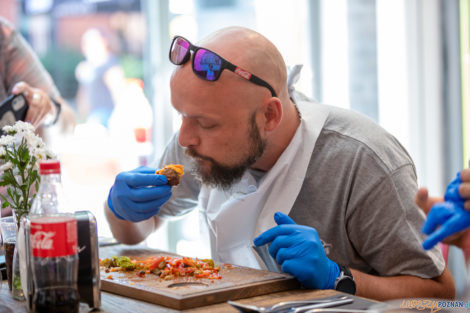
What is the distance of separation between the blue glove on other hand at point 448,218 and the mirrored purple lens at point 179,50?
0.86 metres

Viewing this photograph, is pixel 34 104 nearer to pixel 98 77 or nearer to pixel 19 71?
pixel 19 71

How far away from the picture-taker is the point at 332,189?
5.29 feet

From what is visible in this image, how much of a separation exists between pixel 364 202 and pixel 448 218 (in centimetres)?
55

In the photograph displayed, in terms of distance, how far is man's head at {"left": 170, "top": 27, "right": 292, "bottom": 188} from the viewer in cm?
158

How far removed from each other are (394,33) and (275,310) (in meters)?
3.44

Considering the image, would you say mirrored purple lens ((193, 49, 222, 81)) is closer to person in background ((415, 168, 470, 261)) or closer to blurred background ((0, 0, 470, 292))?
person in background ((415, 168, 470, 261))

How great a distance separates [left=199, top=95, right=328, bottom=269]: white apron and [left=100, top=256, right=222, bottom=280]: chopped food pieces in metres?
0.24

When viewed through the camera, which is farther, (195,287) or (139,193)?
(139,193)

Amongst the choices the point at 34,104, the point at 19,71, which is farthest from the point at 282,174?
the point at 19,71

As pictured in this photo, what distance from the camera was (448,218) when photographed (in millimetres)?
1010

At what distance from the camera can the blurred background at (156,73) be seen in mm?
3781

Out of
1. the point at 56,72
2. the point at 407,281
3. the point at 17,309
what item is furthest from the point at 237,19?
the point at 17,309

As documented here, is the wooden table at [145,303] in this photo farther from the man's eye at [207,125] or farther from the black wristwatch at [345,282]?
the man's eye at [207,125]

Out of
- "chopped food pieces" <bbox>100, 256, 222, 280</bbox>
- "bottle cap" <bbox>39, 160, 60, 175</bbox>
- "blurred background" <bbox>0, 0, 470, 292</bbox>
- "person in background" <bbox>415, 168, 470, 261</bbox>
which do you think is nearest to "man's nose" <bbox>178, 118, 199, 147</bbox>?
"chopped food pieces" <bbox>100, 256, 222, 280</bbox>
